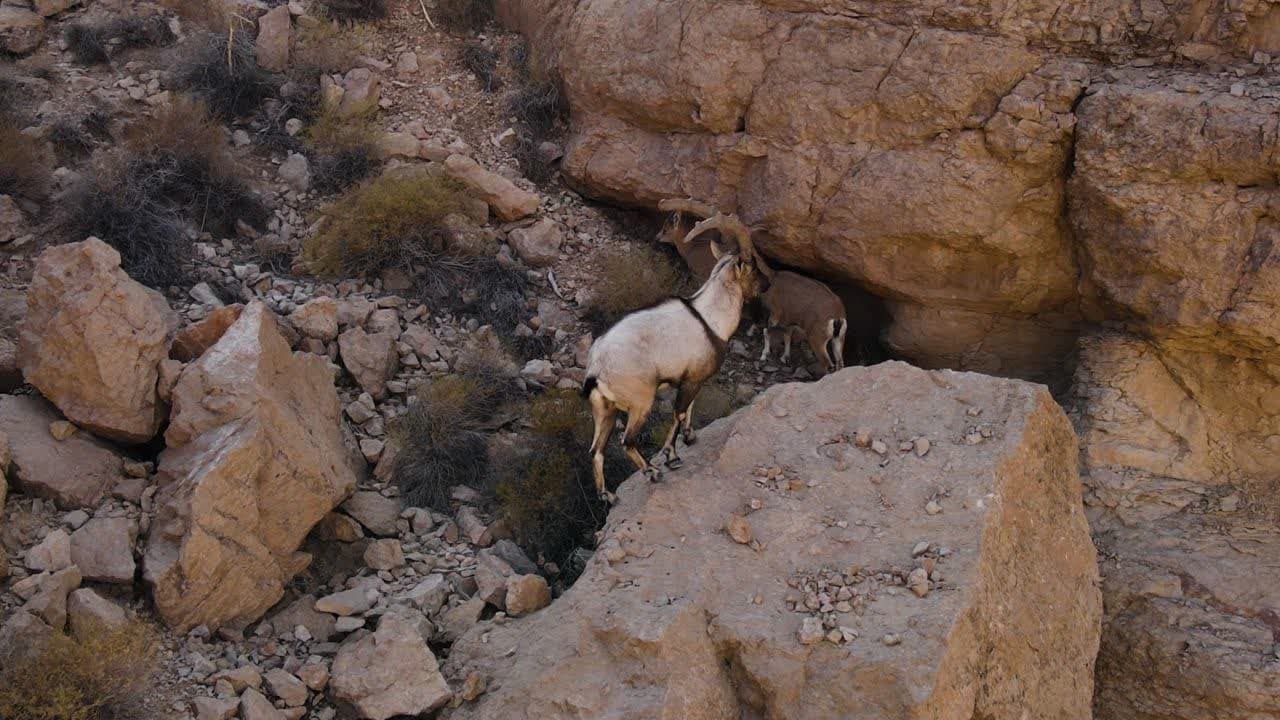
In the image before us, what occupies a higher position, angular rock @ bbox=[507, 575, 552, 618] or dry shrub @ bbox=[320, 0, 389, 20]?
dry shrub @ bbox=[320, 0, 389, 20]

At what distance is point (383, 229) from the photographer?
9000 mm

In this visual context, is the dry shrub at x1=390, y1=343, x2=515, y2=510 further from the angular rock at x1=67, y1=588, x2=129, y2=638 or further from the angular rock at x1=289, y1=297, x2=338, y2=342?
the angular rock at x1=67, y1=588, x2=129, y2=638

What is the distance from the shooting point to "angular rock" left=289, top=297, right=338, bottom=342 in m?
7.97

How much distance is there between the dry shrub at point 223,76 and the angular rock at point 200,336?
3708 mm

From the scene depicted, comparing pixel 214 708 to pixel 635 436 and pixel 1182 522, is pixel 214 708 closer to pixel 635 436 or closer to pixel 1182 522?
pixel 635 436

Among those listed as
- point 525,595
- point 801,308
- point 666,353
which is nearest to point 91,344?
point 525,595

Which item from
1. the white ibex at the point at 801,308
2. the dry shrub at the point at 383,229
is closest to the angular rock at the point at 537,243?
the dry shrub at the point at 383,229

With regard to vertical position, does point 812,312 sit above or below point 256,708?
above

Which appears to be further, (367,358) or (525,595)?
(367,358)

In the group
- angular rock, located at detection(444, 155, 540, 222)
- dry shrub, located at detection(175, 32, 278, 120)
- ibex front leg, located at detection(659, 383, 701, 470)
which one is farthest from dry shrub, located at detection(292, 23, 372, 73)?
ibex front leg, located at detection(659, 383, 701, 470)

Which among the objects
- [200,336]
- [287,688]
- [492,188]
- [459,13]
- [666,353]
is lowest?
[287,688]

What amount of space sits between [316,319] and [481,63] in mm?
4026

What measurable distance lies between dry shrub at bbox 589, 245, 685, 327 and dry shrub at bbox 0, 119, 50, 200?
4496mm

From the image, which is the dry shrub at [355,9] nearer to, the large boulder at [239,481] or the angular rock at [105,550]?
the large boulder at [239,481]
